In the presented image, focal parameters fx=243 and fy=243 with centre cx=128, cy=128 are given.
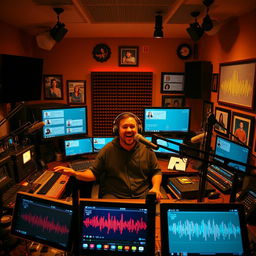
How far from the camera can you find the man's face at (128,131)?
2.25 metres

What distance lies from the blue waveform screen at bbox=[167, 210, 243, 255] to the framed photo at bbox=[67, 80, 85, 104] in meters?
3.50

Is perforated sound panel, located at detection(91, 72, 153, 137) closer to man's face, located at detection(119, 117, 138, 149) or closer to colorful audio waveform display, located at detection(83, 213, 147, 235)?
man's face, located at detection(119, 117, 138, 149)

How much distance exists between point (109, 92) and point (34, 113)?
171cm

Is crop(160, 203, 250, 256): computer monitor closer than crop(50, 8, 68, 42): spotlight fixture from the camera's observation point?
Yes

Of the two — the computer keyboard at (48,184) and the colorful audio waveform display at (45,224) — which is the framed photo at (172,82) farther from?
the colorful audio waveform display at (45,224)

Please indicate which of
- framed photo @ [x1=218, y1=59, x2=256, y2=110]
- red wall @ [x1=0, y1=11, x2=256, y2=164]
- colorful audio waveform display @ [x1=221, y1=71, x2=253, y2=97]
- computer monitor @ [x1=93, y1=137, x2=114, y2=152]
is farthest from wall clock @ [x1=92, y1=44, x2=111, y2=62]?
colorful audio waveform display @ [x1=221, y1=71, x2=253, y2=97]

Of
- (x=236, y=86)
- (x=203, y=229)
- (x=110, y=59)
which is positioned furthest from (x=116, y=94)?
(x=203, y=229)

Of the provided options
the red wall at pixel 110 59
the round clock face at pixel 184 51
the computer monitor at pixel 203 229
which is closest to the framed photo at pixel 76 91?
the red wall at pixel 110 59

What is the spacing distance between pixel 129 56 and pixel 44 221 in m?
3.52

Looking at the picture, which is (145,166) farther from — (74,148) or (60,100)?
(60,100)

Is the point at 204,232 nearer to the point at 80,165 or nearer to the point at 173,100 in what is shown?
the point at 80,165

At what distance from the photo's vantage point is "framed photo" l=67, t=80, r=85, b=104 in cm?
438

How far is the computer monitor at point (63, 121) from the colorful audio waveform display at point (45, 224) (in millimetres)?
1686

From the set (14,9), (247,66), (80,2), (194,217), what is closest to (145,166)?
(194,217)
